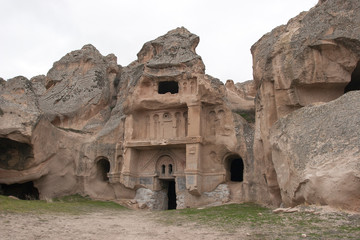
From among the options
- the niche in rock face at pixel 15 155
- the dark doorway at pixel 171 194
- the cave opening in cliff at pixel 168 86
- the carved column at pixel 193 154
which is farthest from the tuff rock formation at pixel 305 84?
the niche in rock face at pixel 15 155

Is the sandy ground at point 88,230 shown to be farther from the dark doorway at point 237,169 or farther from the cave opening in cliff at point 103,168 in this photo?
the dark doorway at point 237,169

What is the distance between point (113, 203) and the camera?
62.3 ft

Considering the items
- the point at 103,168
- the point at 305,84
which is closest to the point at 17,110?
the point at 103,168

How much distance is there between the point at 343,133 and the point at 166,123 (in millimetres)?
12407

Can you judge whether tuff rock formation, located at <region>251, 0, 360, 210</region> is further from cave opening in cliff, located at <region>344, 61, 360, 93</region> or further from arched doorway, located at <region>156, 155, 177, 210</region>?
arched doorway, located at <region>156, 155, 177, 210</region>

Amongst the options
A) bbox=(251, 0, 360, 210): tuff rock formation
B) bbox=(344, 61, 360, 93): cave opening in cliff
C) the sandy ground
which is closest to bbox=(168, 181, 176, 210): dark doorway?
bbox=(251, 0, 360, 210): tuff rock formation

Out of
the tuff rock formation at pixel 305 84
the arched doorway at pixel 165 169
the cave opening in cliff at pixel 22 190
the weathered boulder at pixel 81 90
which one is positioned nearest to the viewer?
the tuff rock formation at pixel 305 84

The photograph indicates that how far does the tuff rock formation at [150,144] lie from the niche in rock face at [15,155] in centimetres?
5

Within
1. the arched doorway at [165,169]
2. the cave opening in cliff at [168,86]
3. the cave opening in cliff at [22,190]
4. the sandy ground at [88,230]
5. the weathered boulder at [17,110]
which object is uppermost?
the cave opening in cliff at [168,86]

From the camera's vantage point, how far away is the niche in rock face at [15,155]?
58.8 ft

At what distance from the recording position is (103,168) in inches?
877

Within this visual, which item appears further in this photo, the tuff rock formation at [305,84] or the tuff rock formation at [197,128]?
the tuff rock formation at [197,128]

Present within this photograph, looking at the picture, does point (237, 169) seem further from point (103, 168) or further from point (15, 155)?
point (15, 155)

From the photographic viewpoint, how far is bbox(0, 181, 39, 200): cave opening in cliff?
19641 millimetres
